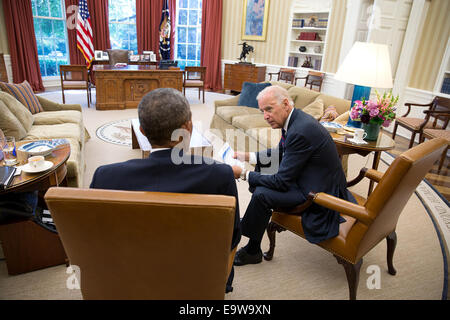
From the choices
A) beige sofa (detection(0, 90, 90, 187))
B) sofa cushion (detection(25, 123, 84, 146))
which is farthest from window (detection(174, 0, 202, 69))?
sofa cushion (detection(25, 123, 84, 146))

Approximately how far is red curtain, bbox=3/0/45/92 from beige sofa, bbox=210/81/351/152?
17.1 feet

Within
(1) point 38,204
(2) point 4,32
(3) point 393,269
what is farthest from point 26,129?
(2) point 4,32

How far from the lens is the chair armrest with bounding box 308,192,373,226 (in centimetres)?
161

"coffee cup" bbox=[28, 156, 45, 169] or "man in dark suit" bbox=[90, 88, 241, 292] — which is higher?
"man in dark suit" bbox=[90, 88, 241, 292]

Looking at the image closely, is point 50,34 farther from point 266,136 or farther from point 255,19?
point 266,136

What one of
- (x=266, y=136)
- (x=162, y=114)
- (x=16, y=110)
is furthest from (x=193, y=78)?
(x=162, y=114)

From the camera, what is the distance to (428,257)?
7.78 ft

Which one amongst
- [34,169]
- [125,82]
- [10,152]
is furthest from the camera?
[125,82]

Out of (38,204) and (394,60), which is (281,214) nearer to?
(38,204)

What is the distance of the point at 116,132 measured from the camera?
199 inches

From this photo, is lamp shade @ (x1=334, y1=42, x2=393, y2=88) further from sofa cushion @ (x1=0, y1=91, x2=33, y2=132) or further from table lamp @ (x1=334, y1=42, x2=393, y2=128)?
sofa cushion @ (x1=0, y1=91, x2=33, y2=132)

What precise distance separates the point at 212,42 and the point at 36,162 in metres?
8.07

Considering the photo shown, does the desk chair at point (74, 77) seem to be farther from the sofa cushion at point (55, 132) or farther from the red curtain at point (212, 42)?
the red curtain at point (212, 42)
